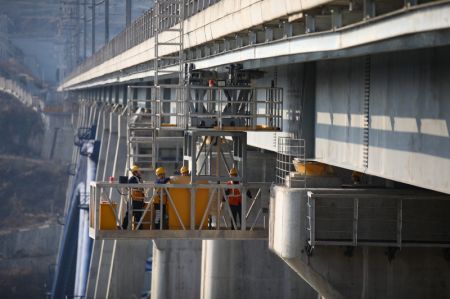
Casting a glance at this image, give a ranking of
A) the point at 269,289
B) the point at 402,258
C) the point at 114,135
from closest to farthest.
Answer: the point at 402,258
the point at 269,289
the point at 114,135

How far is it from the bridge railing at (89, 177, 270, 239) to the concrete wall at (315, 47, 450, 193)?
128 inches

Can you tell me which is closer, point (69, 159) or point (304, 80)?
point (304, 80)

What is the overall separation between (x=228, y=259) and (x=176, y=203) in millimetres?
8921

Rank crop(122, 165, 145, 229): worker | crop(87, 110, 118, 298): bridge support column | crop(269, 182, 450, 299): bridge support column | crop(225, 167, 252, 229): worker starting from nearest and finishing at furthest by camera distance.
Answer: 1. crop(269, 182, 450, 299): bridge support column
2. crop(122, 165, 145, 229): worker
3. crop(225, 167, 252, 229): worker
4. crop(87, 110, 118, 298): bridge support column

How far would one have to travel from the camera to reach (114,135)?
196 ft

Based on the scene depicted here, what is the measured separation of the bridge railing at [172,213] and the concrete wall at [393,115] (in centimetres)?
326

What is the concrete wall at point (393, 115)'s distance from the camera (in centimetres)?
1191

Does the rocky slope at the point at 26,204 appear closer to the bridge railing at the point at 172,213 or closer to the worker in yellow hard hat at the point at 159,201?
the bridge railing at the point at 172,213

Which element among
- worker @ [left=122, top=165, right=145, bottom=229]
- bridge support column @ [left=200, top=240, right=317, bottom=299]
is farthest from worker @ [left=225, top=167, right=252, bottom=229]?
bridge support column @ [left=200, top=240, right=317, bottom=299]

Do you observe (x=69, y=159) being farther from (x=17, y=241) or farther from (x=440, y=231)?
(x=440, y=231)

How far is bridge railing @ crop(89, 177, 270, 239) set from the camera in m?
19.0

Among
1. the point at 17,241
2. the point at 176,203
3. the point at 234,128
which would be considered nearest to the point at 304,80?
the point at 234,128

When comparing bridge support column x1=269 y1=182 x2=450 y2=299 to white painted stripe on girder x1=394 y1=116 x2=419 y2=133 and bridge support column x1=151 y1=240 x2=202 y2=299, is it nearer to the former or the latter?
white painted stripe on girder x1=394 y1=116 x2=419 y2=133

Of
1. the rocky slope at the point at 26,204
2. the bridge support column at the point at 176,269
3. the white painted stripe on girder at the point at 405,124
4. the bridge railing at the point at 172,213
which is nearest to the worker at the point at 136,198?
the bridge railing at the point at 172,213
